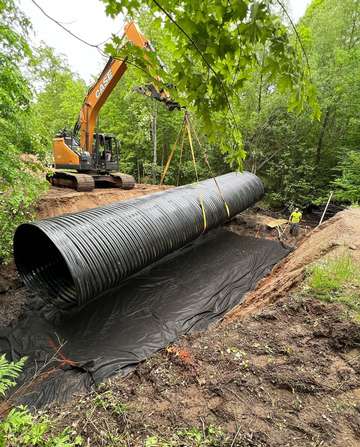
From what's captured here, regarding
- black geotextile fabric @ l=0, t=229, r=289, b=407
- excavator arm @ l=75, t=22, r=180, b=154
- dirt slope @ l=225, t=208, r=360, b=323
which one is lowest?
black geotextile fabric @ l=0, t=229, r=289, b=407

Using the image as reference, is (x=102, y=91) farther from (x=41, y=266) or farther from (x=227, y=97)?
(x=227, y=97)

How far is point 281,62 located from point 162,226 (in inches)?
161

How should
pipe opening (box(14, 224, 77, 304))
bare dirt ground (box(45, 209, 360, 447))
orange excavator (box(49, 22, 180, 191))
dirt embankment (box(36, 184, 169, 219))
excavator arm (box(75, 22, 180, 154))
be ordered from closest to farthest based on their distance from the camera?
bare dirt ground (box(45, 209, 360, 447)) → pipe opening (box(14, 224, 77, 304)) → excavator arm (box(75, 22, 180, 154)) → dirt embankment (box(36, 184, 169, 219)) → orange excavator (box(49, 22, 180, 191))

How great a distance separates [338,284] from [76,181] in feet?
23.2

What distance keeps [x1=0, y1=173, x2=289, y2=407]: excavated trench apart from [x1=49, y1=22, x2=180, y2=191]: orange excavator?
3.19 metres

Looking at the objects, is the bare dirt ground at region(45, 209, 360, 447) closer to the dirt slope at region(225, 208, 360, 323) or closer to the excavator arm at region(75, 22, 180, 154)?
the dirt slope at region(225, 208, 360, 323)

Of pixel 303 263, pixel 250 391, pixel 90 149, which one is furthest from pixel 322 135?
pixel 250 391

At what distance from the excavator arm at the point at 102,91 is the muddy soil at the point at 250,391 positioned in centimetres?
476

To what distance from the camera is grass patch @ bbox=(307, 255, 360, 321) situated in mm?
2631

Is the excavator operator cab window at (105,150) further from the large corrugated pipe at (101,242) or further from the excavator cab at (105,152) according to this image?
the large corrugated pipe at (101,242)

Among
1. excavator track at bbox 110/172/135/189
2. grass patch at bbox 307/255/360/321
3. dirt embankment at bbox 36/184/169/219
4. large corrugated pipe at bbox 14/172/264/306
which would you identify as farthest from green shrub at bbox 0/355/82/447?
excavator track at bbox 110/172/135/189

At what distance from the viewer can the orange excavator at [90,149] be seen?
22.7ft

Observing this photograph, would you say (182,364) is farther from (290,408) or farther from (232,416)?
(290,408)

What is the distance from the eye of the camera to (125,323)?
4.01 m
